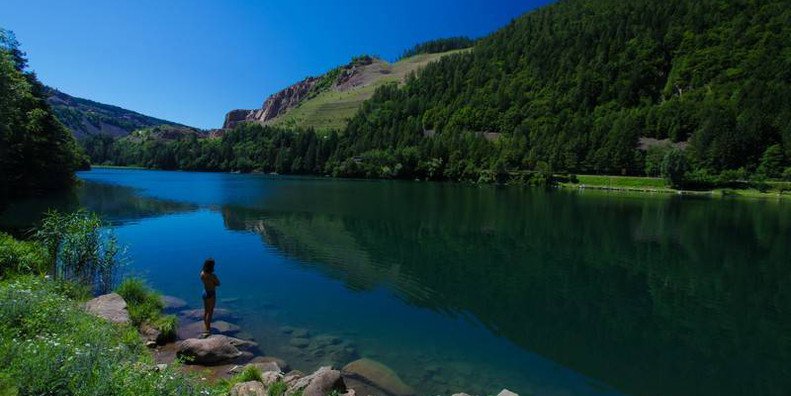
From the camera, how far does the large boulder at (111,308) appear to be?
14.1 metres

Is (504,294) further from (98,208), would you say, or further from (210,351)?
(98,208)

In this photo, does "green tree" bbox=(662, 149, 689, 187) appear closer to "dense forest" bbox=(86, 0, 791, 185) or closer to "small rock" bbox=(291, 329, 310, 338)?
"dense forest" bbox=(86, 0, 791, 185)

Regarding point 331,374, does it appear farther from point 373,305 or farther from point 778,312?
point 778,312

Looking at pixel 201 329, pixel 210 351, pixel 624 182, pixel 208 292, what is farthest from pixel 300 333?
pixel 624 182

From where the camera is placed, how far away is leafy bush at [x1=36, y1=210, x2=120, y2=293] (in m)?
18.7

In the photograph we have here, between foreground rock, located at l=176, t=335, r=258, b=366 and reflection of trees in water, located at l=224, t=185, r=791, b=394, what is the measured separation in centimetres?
1008

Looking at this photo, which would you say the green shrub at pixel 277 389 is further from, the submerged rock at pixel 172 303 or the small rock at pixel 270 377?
the submerged rock at pixel 172 303

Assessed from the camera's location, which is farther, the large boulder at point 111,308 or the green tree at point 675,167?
the green tree at point 675,167

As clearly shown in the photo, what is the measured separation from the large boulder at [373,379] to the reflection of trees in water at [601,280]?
6.18 metres

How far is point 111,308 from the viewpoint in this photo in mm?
15031

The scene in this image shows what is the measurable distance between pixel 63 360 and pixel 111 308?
937cm

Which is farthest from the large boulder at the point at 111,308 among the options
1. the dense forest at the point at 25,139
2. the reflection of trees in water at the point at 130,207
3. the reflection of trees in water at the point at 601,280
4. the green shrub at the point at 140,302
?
the reflection of trees in water at the point at 130,207

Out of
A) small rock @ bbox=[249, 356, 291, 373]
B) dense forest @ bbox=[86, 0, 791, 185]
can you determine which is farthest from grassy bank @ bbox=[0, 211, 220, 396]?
dense forest @ bbox=[86, 0, 791, 185]

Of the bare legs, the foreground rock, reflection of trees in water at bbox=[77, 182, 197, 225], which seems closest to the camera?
the foreground rock
